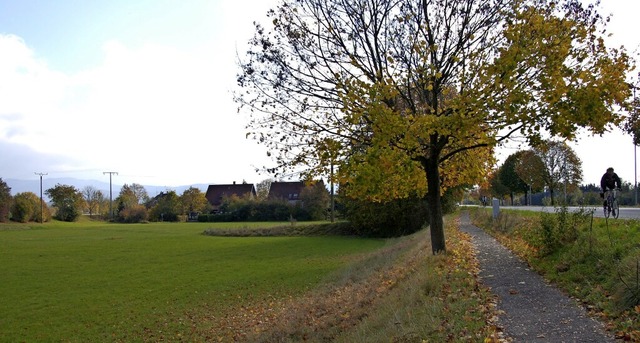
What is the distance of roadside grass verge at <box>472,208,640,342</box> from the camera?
649cm

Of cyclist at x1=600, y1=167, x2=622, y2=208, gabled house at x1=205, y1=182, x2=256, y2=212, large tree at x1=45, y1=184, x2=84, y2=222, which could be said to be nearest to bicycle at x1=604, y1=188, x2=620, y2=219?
cyclist at x1=600, y1=167, x2=622, y2=208

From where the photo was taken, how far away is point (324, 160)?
12.3 meters

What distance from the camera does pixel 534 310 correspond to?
7371 millimetres

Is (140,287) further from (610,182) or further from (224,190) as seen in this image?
(224,190)

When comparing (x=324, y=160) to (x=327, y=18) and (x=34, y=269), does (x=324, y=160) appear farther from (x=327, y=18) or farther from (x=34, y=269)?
(x=34, y=269)

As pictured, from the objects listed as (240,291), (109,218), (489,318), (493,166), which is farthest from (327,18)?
(109,218)

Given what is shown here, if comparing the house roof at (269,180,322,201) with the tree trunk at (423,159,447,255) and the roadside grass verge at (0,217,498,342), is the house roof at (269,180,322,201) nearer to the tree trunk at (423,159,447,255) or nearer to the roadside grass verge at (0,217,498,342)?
the roadside grass verge at (0,217,498,342)

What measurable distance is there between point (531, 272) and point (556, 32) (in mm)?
5105

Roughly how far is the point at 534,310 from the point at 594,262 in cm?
237

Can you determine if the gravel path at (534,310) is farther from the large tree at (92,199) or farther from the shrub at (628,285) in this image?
the large tree at (92,199)

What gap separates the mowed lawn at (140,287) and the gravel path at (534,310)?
836cm

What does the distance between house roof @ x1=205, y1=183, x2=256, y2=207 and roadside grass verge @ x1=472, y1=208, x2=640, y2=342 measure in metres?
134

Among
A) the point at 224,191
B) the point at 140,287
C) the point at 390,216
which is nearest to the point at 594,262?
the point at 140,287

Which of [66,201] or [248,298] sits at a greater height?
[66,201]
